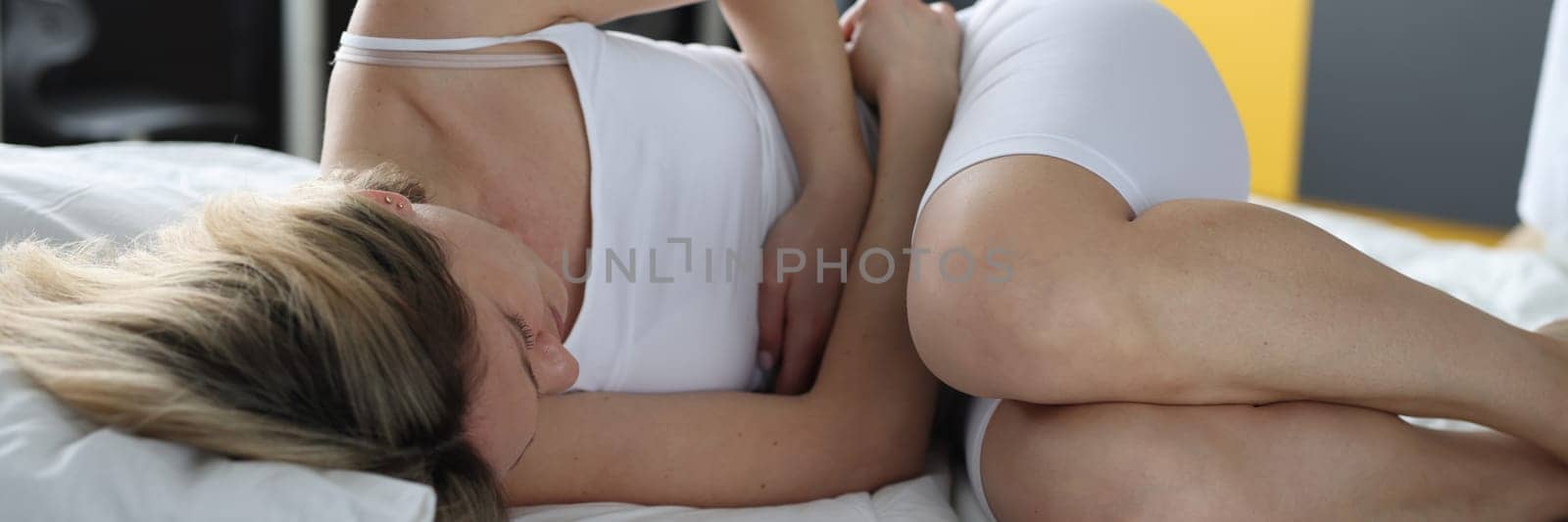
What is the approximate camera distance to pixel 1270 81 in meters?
3.60

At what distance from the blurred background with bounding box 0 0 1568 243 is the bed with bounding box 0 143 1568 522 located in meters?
1.32

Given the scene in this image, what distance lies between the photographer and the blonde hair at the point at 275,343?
64cm

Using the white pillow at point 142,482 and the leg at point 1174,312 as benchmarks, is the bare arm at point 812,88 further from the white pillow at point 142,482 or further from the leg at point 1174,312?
the white pillow at point 142,482

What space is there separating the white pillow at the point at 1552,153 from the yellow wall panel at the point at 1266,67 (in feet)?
5.61

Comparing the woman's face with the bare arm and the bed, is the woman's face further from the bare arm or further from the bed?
the bare arm

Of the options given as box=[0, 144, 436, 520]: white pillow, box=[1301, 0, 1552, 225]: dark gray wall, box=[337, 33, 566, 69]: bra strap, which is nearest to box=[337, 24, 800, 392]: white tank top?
box=[337, 33, 566, 69]: bra strap

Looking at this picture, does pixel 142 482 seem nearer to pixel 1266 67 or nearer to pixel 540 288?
pixel 540 288

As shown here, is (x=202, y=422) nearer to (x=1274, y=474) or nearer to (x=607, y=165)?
(x=607, y=165)

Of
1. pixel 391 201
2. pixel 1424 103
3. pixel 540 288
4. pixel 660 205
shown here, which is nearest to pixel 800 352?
pixel 660 205

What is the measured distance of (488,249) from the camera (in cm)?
85

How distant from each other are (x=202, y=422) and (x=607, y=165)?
0.49 m

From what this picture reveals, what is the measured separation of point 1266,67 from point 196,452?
11.3 ft

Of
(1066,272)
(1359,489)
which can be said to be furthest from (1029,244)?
(1359,489)

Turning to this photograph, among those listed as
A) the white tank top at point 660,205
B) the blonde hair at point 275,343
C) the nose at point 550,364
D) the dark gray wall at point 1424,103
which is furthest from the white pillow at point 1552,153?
the blonde hair at point 275,343
